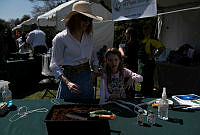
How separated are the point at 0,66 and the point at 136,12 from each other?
186 inches

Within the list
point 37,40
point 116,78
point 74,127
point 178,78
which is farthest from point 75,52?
point 37,40

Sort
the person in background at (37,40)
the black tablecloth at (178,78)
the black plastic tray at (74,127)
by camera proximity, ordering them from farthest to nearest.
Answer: the person in background at (37,40), the black tablecloth at (178,78), the black plastic tray at (74,127)

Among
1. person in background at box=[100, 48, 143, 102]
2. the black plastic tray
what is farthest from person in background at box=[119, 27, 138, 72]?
the black plastic tray

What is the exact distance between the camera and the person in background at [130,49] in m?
3.75

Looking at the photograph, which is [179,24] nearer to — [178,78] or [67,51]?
[178,78]

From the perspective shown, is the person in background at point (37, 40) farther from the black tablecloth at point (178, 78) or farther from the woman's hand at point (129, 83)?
the woman's hand at point (129, 83)

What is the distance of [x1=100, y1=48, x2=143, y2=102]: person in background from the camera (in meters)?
1.96

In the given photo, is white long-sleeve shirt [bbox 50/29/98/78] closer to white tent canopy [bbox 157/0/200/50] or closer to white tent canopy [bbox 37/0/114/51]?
white tent canopy [bbox 157/0/200/50]

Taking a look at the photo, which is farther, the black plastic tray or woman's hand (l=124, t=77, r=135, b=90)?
woman's hand (l=124, t=77, r=135, b=90)

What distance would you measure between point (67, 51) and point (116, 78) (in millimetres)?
699

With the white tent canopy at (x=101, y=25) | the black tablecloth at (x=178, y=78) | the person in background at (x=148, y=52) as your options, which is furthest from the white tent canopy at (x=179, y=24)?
the white tent canopy at (x=101, y=25)

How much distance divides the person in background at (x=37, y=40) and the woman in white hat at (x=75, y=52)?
4677 mm

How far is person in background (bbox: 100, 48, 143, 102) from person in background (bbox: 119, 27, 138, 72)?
5.36 feet

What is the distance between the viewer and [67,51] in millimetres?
1585
